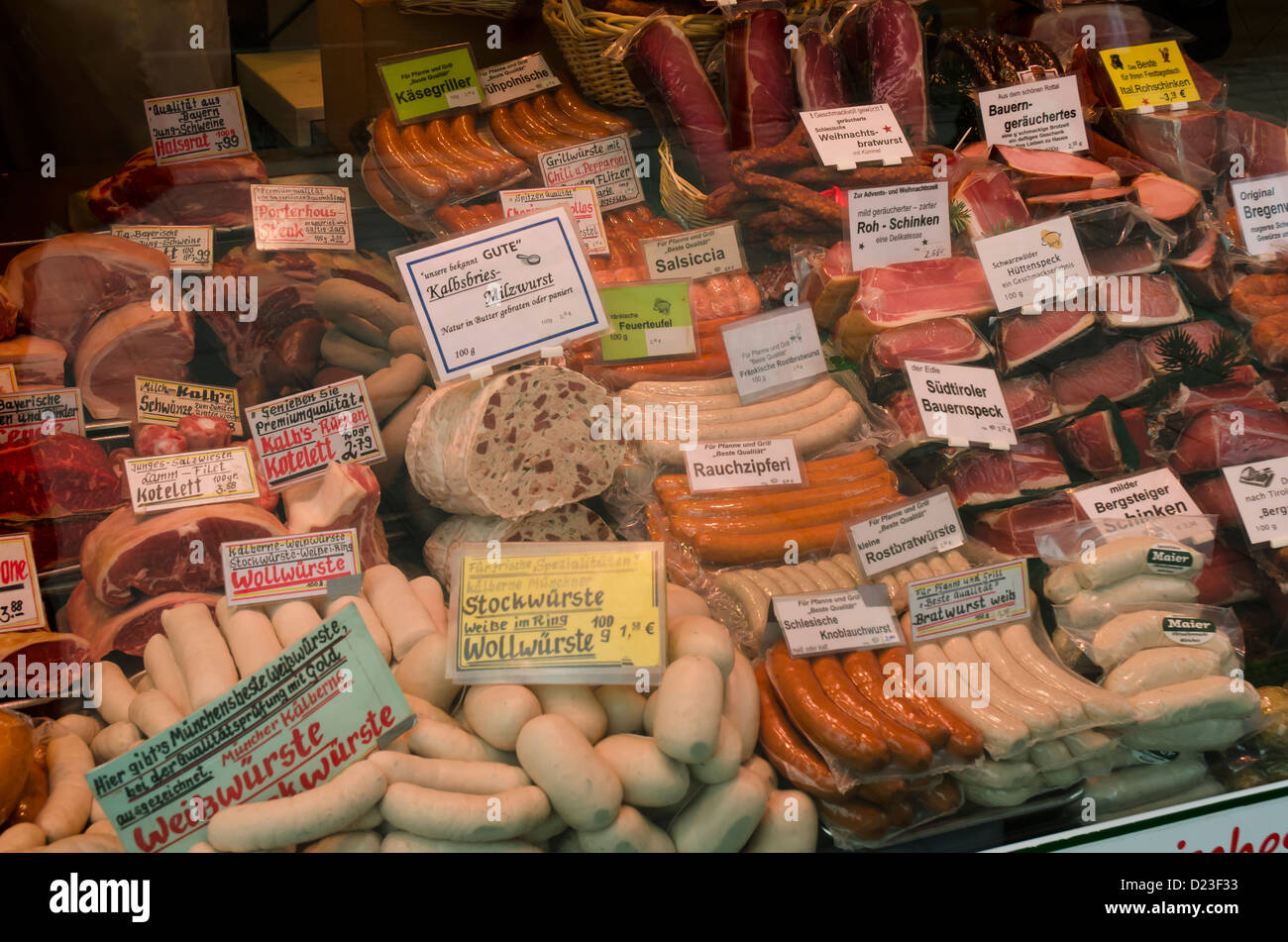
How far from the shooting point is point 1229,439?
2.92 m

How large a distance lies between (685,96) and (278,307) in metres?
1.55

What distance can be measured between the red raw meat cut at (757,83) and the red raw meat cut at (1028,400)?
1163 mm

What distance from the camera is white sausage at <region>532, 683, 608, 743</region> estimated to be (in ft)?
6.43

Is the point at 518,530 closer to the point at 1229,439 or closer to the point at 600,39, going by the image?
the point at 1229,439

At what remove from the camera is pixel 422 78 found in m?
3.78

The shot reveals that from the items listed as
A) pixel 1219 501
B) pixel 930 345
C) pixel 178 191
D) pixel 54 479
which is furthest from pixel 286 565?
pixel 1219 501

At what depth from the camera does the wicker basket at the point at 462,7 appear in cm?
368

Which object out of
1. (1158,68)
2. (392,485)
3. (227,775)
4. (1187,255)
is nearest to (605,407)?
(392,485)

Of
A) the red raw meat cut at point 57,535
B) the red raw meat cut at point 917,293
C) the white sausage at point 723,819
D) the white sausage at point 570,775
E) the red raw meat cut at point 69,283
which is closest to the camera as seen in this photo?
the white sausage at point 570,775

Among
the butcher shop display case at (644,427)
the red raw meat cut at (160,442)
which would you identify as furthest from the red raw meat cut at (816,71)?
the red raw meat cut at (160,442)

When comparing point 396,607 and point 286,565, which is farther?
point 286,565

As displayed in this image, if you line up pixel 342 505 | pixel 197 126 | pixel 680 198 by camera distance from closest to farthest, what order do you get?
1. pixel 342 505
2. pixel 197 126
3. pixel 680 198

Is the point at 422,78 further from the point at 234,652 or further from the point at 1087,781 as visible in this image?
the point at 1087,781

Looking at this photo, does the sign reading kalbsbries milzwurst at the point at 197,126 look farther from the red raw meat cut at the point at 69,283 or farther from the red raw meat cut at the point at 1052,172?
the red raw meat cut at the point at 1052,172
